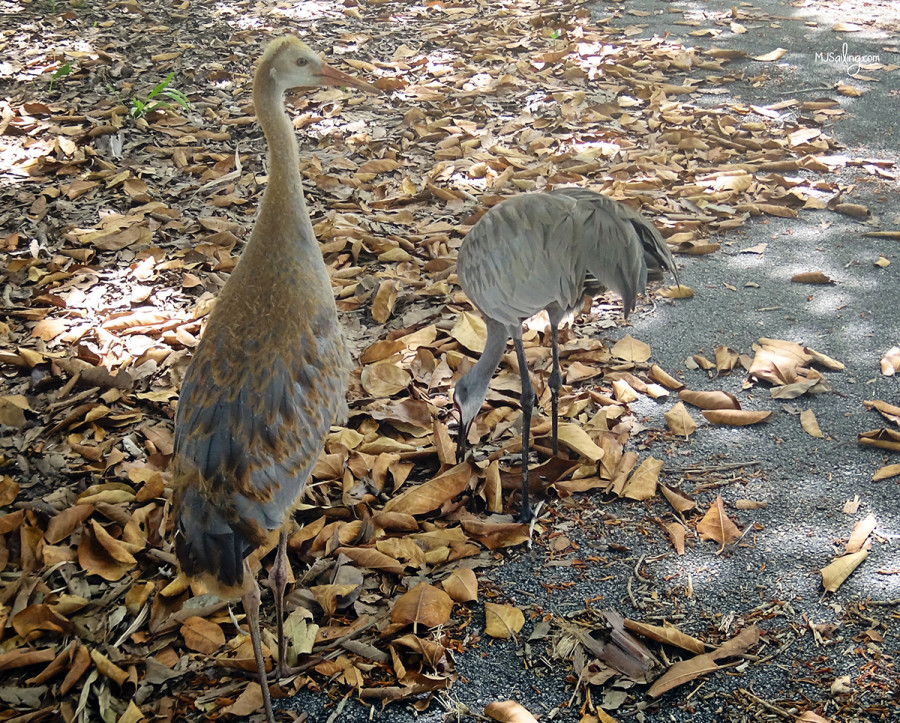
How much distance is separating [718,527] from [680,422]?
0.61m

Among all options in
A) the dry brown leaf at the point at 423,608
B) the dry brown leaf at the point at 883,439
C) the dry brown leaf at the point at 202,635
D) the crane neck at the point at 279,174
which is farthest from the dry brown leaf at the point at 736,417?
the dry brown leaf at the point at 202,635

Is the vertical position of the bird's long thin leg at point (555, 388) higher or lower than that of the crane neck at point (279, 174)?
lower

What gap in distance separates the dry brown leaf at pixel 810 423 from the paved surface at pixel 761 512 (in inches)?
1.0

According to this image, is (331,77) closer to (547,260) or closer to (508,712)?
(547,260)

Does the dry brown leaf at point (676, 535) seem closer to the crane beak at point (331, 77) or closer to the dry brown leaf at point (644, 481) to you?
the dry brown leaf at point (644, 481)

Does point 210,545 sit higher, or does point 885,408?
point 210,545

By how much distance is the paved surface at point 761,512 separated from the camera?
2436 mm

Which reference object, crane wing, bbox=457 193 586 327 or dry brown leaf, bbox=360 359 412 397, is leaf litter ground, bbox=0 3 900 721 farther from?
crane wing, bbox=457 193 586 327

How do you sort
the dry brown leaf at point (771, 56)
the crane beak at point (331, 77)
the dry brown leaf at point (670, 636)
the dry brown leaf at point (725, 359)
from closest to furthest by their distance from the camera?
the dry brown leaf at point (670, 636) → the crane beak at point (331, 77) → the dry brown leaf at point (725, 359) → the dry brown leaf at point (771, 56)

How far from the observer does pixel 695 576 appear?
278 cm

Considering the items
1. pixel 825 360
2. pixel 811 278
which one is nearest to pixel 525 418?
pixel 825 360

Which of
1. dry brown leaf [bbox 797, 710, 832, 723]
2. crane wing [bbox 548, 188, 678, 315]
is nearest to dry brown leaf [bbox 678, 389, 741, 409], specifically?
crane wing [bbox 548, 188, 678, 315]

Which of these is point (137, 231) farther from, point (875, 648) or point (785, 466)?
point (875, 648)

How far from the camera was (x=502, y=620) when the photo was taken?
2.65 metres
